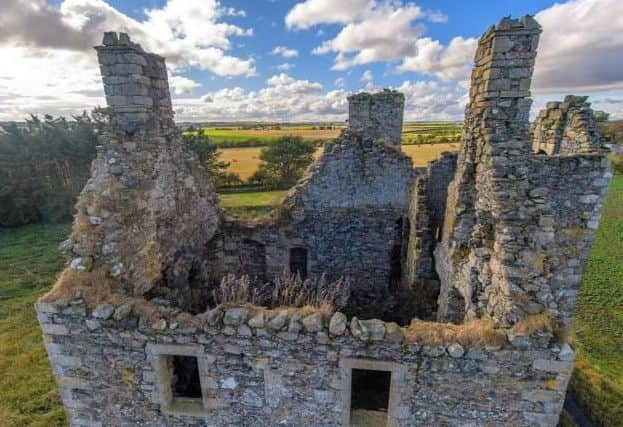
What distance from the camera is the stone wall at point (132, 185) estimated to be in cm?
602

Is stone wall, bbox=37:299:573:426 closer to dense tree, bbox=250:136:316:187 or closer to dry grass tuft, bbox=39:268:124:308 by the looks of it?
dry grass tuft, bbox=39:268:124:308

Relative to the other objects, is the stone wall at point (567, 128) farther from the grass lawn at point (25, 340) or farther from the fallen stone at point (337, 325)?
the grass lawn at point (25, 340)

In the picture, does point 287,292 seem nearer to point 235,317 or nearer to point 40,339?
point 235,317

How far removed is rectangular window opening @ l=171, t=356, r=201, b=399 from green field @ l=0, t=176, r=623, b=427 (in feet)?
16.9

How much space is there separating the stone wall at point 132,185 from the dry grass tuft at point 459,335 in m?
5.00

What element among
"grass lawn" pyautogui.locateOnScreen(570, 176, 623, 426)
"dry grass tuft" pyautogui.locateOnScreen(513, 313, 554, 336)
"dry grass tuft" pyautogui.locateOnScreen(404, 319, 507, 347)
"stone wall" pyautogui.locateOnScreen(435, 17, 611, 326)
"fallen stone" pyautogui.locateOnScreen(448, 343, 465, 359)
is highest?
"stone wall" pyautogui.locateOnScreen(435, 17, 611, 326)

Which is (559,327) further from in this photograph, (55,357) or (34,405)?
(34,405)

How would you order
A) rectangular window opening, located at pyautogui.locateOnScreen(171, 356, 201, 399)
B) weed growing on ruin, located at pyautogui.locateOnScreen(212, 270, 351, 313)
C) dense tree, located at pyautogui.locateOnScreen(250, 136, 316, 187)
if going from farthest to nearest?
dense tree, located at pyautogui.locateOnScreen(250, 136, 316, 187)
weed growing on ruin, located at pyautogui.locateOnScreen(212, 270, 351, 313)
rectangular window opening, located at pyautogui.locateOnScreen(171, 356, 201, 399)

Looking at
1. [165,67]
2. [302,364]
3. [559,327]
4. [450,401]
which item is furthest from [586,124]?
[165,67]

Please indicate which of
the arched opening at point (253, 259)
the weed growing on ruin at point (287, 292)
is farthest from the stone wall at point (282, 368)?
the arched opening at point (253, 259)

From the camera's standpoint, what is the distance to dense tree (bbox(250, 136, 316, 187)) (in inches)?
1746

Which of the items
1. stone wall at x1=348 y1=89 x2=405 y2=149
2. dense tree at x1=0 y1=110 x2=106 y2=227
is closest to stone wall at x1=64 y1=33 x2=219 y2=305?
stone wall at x1=348 y1=89 x2=405 y2=149

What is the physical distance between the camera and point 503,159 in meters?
5.76

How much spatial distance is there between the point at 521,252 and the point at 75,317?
284 inches
